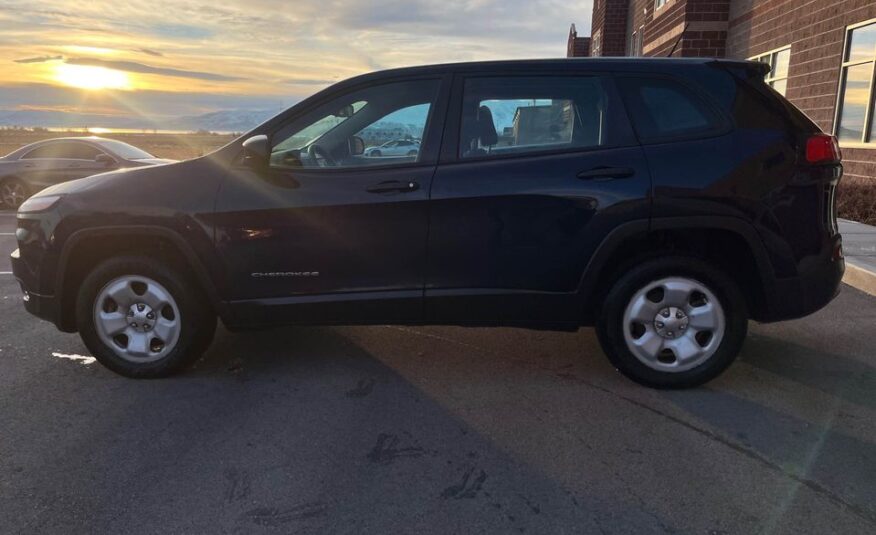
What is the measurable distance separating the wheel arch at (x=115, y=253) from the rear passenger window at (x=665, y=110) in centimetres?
272

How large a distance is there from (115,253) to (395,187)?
6.09 ft

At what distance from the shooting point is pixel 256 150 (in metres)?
3.81

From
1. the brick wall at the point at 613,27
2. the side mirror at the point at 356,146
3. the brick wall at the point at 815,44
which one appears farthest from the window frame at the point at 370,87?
the brick wall at the point at 613,27

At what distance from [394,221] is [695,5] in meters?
14.0

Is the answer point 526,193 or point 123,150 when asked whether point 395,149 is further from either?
point 123,150

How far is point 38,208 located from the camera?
4117mm

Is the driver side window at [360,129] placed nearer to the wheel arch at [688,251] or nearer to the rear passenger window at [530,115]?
the rear passenger window at [530,115]

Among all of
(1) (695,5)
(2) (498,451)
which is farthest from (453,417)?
(1) (695,5)

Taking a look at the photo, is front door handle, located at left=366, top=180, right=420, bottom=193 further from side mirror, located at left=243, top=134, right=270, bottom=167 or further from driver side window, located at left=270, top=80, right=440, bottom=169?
side mirror, located at left=243, top=134, right=270, bottom=167

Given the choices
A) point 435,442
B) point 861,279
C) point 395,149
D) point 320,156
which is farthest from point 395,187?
point 861,279

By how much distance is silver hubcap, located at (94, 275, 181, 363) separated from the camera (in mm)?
4059

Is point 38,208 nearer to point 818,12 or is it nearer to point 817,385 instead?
point 817,385

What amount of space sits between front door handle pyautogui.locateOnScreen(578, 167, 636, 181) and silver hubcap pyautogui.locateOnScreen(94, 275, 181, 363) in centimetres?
261

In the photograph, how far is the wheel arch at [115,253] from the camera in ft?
13.0
